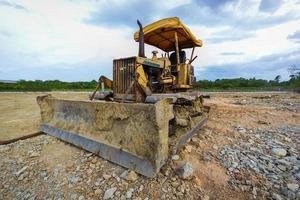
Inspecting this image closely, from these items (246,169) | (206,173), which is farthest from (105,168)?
(246,169)

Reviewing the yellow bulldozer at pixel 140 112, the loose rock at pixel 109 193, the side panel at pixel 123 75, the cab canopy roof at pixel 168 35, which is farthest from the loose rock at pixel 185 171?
the cab canopy roof at pixel 168 35

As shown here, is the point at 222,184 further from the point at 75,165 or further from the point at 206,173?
the point at 75,165

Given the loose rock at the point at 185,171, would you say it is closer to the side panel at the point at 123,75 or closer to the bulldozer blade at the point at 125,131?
the bulldozer blade at the point at 125,131

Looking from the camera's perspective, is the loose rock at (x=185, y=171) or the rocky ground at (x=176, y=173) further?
the loose rock at (x=185, y=171)

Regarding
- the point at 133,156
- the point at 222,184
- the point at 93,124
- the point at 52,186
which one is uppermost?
the point at 93,124

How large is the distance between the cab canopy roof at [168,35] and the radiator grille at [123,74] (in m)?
0.95

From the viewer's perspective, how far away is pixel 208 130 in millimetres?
3885

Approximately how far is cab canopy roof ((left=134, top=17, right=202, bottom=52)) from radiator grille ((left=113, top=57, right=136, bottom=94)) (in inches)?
37.3

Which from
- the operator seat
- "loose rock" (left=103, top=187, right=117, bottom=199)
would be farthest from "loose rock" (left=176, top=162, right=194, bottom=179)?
the operator seat

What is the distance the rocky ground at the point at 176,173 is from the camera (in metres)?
2.08

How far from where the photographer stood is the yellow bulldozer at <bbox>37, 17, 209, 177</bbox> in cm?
229

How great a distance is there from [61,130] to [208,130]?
9.63 feet

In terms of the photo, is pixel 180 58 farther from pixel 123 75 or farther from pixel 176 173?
pixel 176 173

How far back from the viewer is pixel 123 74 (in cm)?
431
